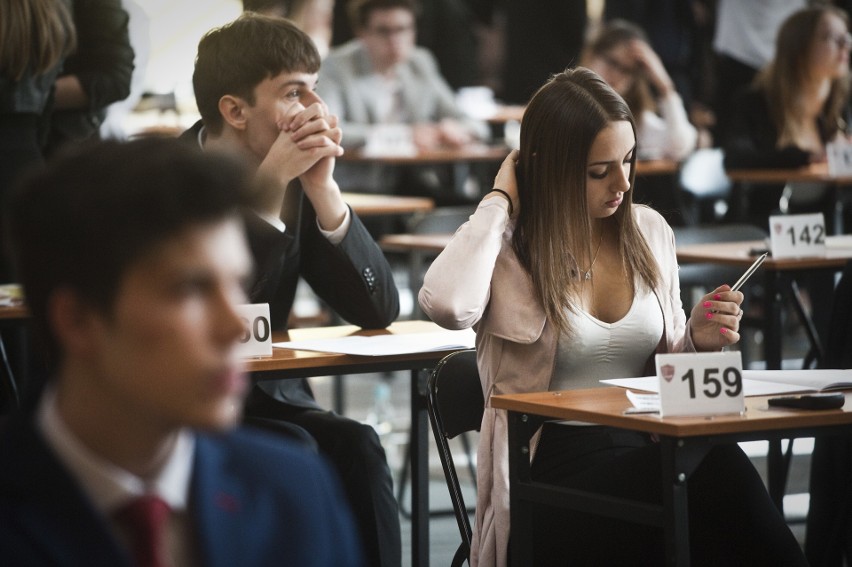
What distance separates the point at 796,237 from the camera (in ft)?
12.8

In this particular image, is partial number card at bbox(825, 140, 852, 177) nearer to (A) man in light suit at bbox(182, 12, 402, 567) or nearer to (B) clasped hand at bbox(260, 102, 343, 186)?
(A) man in light suit at bbox(182, 12, 402, 567)

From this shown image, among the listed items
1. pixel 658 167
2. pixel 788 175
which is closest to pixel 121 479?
pixel 788 175

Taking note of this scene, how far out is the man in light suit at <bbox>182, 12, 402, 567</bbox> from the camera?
2793 millimetres

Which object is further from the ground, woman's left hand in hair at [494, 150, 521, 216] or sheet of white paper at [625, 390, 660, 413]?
woman's left hand in hair at [494, 150, 521, 216]

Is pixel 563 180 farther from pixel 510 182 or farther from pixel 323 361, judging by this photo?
pixel 323 361

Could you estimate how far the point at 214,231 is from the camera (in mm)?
997

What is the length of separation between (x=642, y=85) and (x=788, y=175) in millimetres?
1299

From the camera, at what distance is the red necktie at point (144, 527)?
3.22ft

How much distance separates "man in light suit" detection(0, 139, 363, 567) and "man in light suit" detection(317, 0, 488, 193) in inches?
231

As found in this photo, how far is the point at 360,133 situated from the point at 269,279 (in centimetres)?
417

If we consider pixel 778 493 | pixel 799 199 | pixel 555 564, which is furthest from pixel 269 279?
pixel 799 199

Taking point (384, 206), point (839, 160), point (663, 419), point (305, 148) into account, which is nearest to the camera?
point (663, 419)

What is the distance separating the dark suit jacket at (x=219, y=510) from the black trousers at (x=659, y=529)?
1.19 meters

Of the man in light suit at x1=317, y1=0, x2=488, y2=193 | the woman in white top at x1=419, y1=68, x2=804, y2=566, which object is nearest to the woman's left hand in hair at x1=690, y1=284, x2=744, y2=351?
the woman in white top at x1=419, y1=68, x2=804, y2=566
